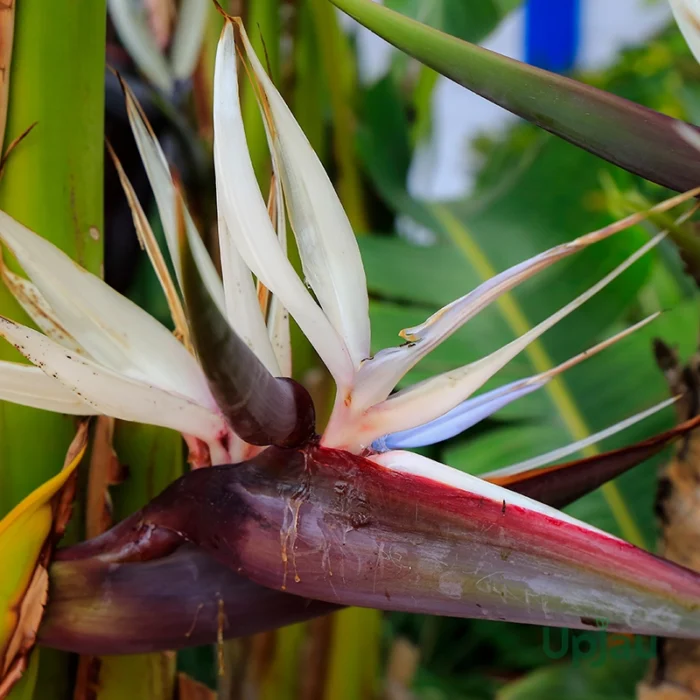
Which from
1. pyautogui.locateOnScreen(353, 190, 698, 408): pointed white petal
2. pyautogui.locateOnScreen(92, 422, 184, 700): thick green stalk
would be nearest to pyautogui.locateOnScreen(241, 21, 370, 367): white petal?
pyautogui.locateOnScreen(353, 190, 698, 408): pointed white petal

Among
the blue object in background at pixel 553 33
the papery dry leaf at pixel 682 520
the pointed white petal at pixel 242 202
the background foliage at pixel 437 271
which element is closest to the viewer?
the pointed white petal at pixel 242 202

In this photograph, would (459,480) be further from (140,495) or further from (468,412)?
(140,495)

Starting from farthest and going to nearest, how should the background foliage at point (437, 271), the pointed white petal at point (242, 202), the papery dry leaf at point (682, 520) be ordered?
1. the background foliage at point (437, 271)
2. the papery dry leaf at point (682, 520)
3. the pointed white petal at point (242, 202)

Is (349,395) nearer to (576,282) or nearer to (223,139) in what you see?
(223,139)

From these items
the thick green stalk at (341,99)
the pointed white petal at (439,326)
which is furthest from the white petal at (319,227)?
the thick green stalk at (341,99)

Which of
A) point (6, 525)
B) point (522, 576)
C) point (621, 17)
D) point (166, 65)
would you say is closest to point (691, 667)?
point (522, 576)

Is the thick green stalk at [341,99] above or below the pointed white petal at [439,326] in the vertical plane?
above

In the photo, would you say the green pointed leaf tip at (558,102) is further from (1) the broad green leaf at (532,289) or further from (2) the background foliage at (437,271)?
(1) the broad green leaf at (532,289)
